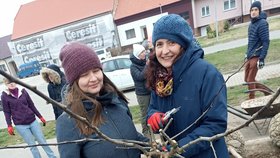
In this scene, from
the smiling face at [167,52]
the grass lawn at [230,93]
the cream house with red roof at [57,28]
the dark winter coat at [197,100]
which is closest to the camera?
the dark winter coat at [197,100]

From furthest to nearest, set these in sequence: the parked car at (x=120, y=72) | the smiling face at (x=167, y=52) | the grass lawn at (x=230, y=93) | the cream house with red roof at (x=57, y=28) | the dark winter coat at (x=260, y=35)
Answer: the cream house with red roof at (x=57, y=28)
the parked car at (x=120, y=72)
the grass lawn at (x=230, y=93)
the dark winter coat at (x=260, y=35)
the smiling face at (x=167, y=52)

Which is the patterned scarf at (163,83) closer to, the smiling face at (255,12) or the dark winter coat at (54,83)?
the dark winter coat at (54,83)

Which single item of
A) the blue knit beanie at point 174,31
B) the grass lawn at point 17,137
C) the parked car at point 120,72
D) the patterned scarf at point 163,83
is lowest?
the grass lawn at point 17,137

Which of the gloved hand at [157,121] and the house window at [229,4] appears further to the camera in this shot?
the house window at [229,4]

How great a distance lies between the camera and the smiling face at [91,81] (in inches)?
66.5

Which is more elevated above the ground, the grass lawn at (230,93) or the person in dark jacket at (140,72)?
the person in dark jacket at (140,72)

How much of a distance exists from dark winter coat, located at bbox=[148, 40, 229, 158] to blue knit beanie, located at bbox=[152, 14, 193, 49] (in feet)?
0.24

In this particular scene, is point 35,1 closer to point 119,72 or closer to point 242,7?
point 242,7

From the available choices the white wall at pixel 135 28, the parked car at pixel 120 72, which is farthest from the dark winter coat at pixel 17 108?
the white wall at pixel 135 28

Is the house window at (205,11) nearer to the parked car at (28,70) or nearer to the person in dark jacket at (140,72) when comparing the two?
the parked car at (28,70)

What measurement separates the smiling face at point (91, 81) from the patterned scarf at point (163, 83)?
43 centimetres

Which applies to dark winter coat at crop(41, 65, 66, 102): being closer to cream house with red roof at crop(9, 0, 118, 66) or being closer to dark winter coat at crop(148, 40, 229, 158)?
dark winter coat at crop(148, 40, 229, 158)

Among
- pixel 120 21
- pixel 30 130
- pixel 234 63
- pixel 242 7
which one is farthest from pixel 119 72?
pixel 242 7

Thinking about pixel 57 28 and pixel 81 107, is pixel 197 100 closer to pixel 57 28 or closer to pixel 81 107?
pixel 81 107
